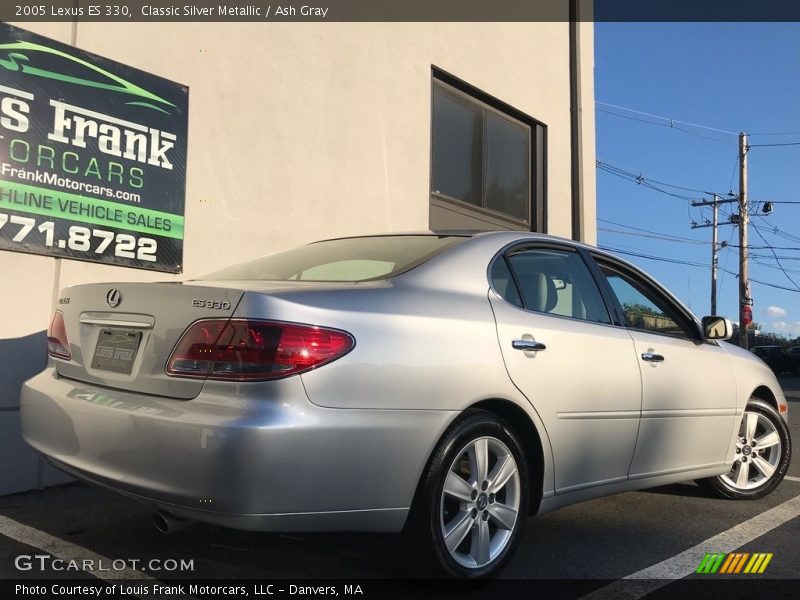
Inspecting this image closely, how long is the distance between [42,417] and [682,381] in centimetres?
319

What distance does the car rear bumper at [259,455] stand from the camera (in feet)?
7.84

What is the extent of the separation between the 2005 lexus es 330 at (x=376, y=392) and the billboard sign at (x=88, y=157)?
5.81 ft

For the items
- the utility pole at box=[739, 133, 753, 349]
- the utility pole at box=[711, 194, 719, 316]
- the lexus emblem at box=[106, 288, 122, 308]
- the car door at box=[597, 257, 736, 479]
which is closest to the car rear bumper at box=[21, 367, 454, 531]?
the lexus emblem at box=[106, 288, 122, 308]

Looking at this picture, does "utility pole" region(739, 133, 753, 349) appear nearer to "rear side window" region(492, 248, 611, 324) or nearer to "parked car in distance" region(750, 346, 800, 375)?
"parked car in distance" region(750, 346, 800, 375)

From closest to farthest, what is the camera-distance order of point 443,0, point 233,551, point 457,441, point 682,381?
point 457,441
point 233,551
point 682,381
point 443,0

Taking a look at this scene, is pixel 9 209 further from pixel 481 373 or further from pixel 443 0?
pixel 443 0

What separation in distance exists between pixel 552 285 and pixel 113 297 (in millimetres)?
2117

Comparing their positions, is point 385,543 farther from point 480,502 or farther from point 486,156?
point 486,156

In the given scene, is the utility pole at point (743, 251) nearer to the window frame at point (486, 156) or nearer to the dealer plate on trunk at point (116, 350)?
the window frame at point (486, 156)

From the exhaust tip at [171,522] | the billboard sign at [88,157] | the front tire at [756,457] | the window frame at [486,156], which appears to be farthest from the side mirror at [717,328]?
the window frame at [486,156]

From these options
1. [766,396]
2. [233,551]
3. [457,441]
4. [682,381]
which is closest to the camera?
A: [457,441]

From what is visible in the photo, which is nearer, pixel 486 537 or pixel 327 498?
pixel 327 498

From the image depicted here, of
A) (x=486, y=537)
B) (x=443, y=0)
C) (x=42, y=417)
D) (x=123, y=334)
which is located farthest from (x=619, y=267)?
(x=443, y=0)

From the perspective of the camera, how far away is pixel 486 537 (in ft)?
9.93
